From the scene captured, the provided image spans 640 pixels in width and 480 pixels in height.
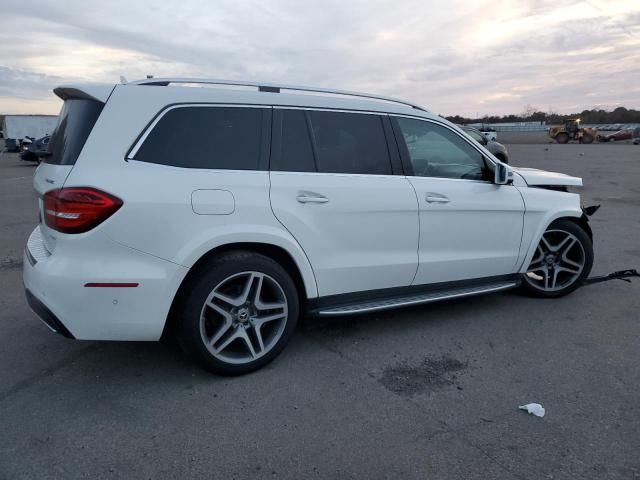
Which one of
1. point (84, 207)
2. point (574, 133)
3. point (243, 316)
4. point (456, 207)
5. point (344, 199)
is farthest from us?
point (574, 133)

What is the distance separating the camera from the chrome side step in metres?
3.73

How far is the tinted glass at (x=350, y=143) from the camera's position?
12.2 ft

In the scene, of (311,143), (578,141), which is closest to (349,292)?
(311,143)

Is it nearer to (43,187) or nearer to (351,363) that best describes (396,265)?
(351,363)

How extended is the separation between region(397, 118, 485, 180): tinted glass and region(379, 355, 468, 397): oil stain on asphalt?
1473 mm

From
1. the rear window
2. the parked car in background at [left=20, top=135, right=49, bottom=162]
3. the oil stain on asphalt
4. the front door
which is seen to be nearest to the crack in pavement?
the rear window

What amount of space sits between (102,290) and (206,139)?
1.14 m

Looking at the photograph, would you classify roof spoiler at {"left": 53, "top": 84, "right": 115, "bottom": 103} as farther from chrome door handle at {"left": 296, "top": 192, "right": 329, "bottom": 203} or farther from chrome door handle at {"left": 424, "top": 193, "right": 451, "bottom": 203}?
chrome door handle at {"left": 424, "top": 193, "right": 451, "bottom": 203}

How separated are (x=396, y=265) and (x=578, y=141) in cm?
4697

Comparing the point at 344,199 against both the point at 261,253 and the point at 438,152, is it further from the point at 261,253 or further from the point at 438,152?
the point at 438,152

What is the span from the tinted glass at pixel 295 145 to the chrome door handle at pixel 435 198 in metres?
0.99

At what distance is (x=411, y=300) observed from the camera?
13.3 feet

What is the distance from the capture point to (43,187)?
3219 millimetres

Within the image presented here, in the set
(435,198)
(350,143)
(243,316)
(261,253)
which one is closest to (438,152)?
(435,198)
